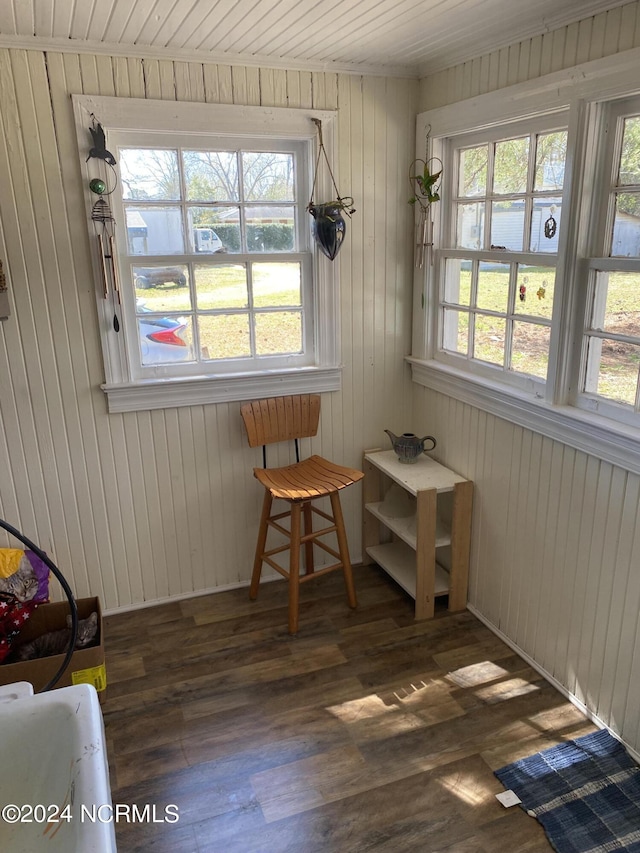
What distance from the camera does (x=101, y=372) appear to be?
2.72m

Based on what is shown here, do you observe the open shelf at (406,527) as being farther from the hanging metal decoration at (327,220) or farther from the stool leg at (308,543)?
the hanging metal decoration at (327,220)

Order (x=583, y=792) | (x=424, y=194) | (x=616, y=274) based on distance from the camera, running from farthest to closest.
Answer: (x=424, y=194)
(x=616, y=274)
(x=583, y=792)

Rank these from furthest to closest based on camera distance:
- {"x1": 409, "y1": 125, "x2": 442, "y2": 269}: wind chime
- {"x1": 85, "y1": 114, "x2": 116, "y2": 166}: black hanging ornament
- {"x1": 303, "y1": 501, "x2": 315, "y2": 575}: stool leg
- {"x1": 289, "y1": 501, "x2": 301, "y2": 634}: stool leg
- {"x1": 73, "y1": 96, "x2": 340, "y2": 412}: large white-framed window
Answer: {"x1": 303, "y1": 501, "x2": 315, "y2": 575}: stool leg < {"x1": 409, "y1": 125, "x2": 442, "y2": 269}: wind chime < {"x1": 289, "y1": 501, "x2": 301, "y2": 634}: stool leg < {"x1": 73, "y1": 96, "x2": 340, "y2": 412}: large white-framed window < {"x1": 85, "y1": 114, "x2": 116, "y2": 166}: black hanging ornament

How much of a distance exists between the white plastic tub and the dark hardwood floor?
775 millimetres

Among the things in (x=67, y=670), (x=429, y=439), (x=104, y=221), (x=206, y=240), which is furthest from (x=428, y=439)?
(x=67, y=670)

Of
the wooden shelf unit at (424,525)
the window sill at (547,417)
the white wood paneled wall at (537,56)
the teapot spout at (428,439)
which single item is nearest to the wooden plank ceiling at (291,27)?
the white wood paneled wall at (537,56)

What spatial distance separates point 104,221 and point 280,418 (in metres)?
1.13

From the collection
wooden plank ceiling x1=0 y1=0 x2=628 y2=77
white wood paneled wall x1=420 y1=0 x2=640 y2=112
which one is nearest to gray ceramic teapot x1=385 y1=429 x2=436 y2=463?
white wood paneled wall x1=420 y1=0 x2=640 y2=112

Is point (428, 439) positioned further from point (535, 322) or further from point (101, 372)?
point (101, 372)

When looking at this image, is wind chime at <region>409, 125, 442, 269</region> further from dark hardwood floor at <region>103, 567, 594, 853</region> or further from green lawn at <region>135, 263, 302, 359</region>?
dark hardwood floor at <region>103, 567, 594, 853</region>

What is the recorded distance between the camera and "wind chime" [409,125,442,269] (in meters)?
2.86

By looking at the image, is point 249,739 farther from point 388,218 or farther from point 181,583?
point 388,218

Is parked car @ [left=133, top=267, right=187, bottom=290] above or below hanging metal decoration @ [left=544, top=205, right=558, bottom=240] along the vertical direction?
below

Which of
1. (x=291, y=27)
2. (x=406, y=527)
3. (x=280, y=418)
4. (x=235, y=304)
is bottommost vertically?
(x=406, y=527)
